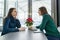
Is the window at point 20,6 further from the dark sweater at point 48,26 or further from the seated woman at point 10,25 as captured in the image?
the dark sweater at point 48,26

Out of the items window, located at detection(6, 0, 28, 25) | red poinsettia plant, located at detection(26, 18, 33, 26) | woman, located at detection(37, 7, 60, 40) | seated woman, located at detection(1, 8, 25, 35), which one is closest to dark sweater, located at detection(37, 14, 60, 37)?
woman, located at detection(37, 7, 60, 40)

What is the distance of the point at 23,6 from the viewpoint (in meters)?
6.23

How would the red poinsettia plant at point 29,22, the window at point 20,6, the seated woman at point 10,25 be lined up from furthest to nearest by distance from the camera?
the window at point 20,6
the red poinsettia plant at point 29,22
the seated woman at point 10,25

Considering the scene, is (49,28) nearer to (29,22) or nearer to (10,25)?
(29,22)

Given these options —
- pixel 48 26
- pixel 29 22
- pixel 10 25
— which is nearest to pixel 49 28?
pixel 48 26

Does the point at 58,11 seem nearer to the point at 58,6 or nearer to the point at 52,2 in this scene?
the point at 58,6

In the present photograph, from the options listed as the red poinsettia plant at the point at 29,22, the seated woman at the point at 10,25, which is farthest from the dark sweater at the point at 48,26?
the seated woman at the point at 10,25

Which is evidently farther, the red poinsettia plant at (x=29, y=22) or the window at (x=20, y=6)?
the window at (x=20, y=6)

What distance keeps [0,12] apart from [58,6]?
8.70 ft

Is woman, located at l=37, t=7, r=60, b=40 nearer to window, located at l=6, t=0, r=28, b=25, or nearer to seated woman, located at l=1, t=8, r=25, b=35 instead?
seated woman, located at l=1, t=8, r=25, b=35

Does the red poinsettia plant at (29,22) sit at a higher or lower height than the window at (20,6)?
lower

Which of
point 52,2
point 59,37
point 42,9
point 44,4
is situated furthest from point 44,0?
point 59,37

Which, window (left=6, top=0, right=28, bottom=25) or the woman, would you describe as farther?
window (left=6, top=0, right=28, bottom=25)

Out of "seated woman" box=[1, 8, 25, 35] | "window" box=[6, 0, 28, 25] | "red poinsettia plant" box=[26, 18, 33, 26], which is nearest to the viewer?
"seated woman" box=[1, 8, 25, 35]
